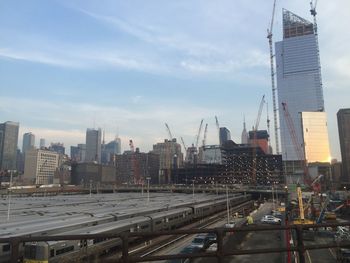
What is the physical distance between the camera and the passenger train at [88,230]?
2680cm

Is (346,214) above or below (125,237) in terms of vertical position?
below

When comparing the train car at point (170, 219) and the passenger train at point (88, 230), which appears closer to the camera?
the passenger train at point (88, 230)

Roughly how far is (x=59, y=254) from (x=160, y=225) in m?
25.0

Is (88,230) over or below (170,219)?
over

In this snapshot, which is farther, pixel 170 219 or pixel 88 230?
pixel 170 219

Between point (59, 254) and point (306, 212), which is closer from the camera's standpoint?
point (59, 254)

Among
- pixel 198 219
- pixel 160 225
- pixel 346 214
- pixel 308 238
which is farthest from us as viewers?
pixel 346 214

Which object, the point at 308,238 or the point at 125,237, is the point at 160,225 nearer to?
the point at 308,238

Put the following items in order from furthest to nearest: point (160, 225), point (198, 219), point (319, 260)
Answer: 1. point (198, 219)
2. point (160, 225)
3. point (319, 260)

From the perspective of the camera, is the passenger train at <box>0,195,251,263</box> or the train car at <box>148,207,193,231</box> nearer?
the passenger train at <box>0,195,251,263</box>

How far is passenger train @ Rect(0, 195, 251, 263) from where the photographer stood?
87.9 ft

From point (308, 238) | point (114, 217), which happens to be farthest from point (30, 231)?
point (308, 238)

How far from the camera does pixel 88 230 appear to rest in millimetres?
36469

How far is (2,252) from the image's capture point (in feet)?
88.9
